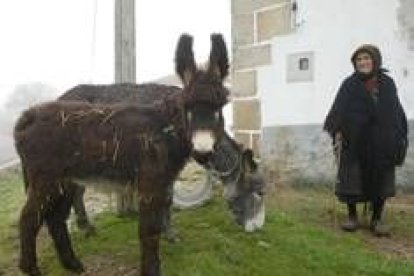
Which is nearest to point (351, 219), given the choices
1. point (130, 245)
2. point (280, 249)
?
point (280, 249)

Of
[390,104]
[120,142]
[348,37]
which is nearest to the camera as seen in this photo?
[120,142]

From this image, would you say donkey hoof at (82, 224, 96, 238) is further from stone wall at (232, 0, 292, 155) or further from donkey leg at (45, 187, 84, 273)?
stone wall at (232, 0, 292, 155)

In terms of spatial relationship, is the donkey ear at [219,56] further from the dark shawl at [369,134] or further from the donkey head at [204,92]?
the dark shawl at [369,134]

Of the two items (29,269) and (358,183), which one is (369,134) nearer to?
(358,183)

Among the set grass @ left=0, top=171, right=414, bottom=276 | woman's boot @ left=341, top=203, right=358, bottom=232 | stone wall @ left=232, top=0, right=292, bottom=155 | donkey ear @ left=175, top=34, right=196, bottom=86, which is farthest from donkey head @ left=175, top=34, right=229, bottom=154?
stone wall @ left=232, top=0, right=292, bottom=155

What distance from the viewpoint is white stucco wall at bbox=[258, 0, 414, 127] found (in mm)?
10859

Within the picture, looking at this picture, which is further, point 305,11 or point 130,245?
point 305,11

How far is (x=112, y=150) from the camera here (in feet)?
23.0

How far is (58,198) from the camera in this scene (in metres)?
7.27

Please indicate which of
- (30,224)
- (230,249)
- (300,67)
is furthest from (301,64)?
(30,224)

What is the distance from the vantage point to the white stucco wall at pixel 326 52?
35.6 feet

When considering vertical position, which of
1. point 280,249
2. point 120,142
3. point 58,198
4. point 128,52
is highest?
A: point 128,52

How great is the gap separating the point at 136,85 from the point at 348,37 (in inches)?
146

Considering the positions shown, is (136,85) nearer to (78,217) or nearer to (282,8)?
(78,217)
